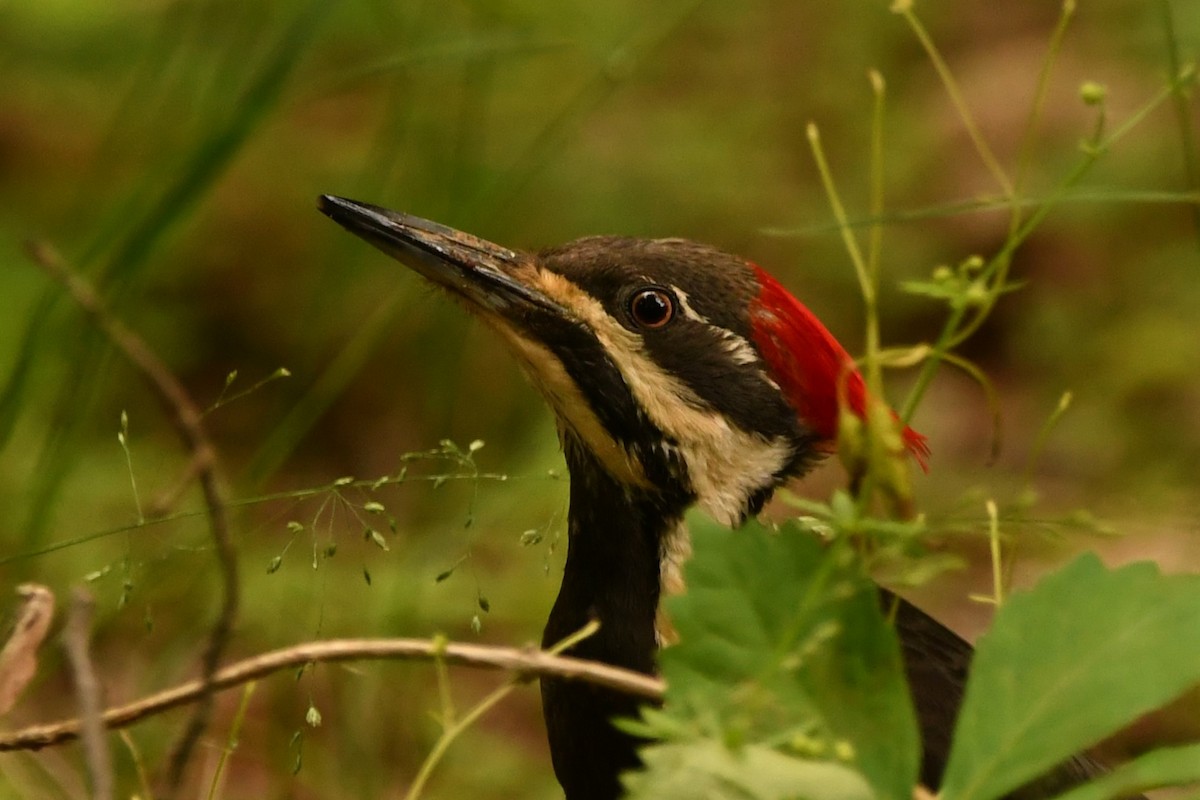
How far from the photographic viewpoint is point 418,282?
8.63 ft

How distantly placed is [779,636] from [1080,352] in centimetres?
410

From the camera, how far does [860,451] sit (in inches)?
60.6

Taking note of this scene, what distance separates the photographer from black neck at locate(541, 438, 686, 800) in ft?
7.88

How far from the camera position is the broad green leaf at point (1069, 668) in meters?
1.40

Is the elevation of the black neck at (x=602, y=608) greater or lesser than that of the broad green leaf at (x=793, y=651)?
lesser

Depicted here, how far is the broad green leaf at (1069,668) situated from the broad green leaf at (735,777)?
0.38 feet

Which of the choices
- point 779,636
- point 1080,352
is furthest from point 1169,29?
point 1080,352

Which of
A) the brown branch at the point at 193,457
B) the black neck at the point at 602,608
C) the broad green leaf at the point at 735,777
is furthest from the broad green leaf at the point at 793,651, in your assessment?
the black neck at the point at 602,608

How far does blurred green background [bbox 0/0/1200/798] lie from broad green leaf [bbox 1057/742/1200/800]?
2.82 ft

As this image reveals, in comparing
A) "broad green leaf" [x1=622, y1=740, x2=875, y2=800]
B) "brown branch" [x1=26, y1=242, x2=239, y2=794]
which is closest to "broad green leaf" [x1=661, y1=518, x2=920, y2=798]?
"broad green leaf" [x1=622, y1=740, x2=875, y2=800]

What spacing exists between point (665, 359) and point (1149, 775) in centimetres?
137

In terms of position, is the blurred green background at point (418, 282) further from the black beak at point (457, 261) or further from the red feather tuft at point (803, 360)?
the red feather tuft at point (803, 360)

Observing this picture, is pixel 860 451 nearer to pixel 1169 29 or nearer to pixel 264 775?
pixel 1169 29

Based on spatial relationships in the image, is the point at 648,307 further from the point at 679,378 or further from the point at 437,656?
the point at 437,656
